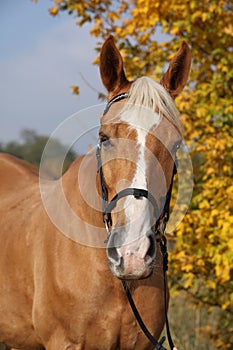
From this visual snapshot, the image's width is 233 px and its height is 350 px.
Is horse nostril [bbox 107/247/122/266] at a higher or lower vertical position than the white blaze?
lower

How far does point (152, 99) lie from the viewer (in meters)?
2.68

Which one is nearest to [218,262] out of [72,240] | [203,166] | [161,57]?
[203,166]

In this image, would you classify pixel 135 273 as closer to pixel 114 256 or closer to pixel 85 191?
pixel 114 256

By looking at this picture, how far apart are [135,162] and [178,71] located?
0.74 meters


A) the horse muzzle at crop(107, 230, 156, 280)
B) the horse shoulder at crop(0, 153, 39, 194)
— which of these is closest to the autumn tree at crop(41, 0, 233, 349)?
the horse shoulder at crop(0, 153, 39, 194)

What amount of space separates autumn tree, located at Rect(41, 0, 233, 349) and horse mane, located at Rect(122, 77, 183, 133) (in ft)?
5.05

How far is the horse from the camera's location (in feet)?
8.00

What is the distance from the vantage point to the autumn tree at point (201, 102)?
171 inches

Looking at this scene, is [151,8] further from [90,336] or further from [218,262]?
[90,336]

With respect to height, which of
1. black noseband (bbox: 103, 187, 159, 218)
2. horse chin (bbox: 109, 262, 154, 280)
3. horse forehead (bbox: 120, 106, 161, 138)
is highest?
horse forehead (bbox: 120, 106, 161, 138)

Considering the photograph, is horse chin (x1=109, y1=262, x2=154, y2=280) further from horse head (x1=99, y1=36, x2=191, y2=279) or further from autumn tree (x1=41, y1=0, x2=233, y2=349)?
autumn tree (x1=41, y1=0, x2=233, y2=349)

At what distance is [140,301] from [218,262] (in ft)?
4.28

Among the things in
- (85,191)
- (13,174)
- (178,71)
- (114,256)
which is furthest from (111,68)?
(13,174)

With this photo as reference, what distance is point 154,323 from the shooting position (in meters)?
3.04
